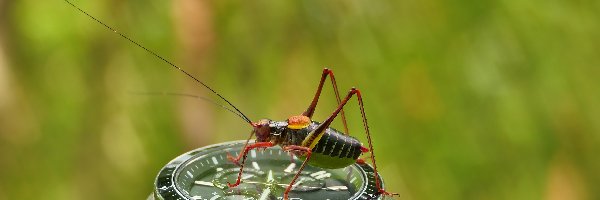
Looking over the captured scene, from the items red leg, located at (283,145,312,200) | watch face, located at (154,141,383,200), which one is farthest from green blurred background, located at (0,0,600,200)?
red leg, located at (283,145,312,200)

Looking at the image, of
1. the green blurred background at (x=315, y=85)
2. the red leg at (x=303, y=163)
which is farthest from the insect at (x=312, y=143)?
the green blurred background at (x=315, y=85)

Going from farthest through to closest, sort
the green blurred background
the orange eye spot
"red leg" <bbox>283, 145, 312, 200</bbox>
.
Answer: the green blurred background < the orange eye spot < "red leg" <bbox>283, 145, 312, 200</bbox>

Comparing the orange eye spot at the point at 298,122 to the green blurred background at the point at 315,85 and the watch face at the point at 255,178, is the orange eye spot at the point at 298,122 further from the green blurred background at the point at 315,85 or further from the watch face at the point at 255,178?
the green blurred background at the point at 315,85

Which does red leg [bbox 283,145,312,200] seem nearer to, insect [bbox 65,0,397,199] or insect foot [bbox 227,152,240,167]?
insect [bbox 65,0,397,199]

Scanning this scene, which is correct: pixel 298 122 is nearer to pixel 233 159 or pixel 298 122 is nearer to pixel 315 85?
pixel 233 159

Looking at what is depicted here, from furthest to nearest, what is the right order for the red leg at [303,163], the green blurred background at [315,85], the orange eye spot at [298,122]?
the green blurred background at [315,85]
the orange eye spot at [298,122]
the red leg at [303,163]

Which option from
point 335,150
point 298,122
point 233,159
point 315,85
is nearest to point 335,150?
point 335,150
